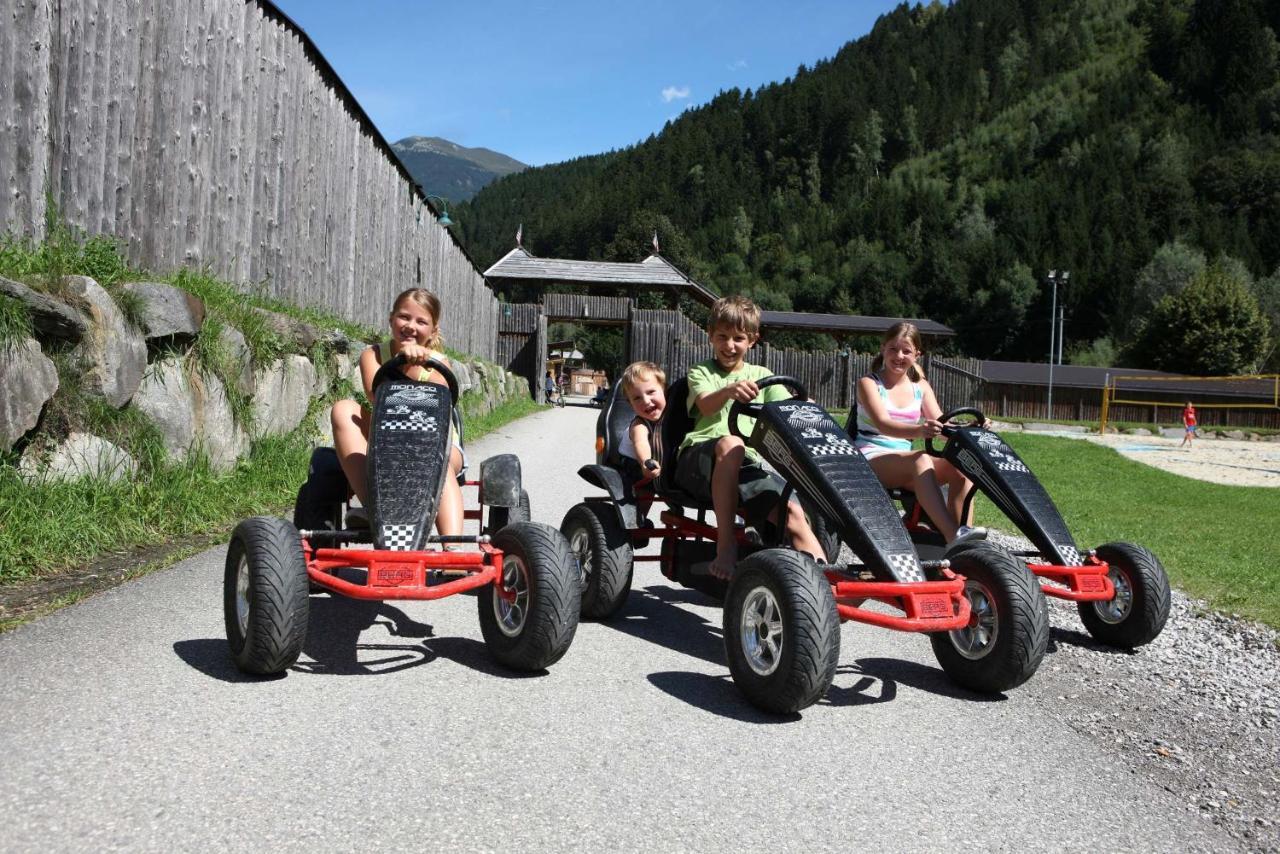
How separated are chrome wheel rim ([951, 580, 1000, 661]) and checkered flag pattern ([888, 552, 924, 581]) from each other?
0.73ft

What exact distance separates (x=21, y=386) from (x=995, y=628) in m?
4.57

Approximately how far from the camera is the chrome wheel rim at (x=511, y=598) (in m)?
3.64

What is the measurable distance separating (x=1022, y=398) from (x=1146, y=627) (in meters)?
44.9

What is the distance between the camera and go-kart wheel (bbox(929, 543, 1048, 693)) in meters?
3.44

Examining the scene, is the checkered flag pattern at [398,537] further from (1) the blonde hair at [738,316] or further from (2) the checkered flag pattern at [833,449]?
(1) the blonde hair at [738,316]

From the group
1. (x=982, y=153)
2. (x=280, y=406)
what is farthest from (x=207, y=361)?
(x=982, y=153)

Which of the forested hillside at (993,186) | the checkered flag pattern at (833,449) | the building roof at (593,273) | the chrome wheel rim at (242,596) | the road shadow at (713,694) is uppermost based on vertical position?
the forested hillside at (993,186)

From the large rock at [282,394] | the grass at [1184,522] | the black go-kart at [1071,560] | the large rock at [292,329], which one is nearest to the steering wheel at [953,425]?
the black go-kart at [1071,560]

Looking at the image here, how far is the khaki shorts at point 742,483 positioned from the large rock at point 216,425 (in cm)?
367

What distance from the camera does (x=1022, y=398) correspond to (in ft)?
152

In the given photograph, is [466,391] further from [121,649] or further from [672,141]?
[672,141]

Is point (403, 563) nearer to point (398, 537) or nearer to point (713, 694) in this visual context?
point (398, 537)

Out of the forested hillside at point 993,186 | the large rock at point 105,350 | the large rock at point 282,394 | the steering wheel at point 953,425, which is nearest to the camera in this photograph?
the steering wheel at point 953,425

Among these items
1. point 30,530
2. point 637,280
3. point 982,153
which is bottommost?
point 30,530
